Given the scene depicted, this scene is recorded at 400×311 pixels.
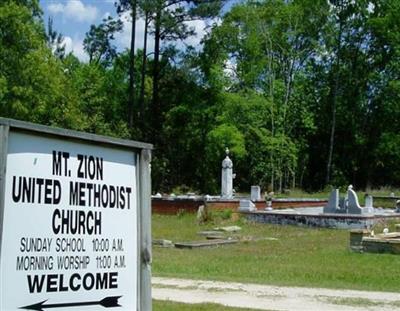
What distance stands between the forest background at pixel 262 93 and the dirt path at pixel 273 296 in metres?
32.5

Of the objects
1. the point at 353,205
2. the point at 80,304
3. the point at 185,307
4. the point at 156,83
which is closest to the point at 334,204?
the point at 353,205

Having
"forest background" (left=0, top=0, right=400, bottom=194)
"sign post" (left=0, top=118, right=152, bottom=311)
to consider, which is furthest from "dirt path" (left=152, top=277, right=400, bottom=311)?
"forest background" (left=0, top=0, right=400, bottom=194)

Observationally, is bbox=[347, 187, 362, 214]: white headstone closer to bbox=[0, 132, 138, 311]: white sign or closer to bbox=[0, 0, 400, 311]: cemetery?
bbox=[0, 0, 400, 311]: cemetery

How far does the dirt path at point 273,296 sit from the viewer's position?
367 inches

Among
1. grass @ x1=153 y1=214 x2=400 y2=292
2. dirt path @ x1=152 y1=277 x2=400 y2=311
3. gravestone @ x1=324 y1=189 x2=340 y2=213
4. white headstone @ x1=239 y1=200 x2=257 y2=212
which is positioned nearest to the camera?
dirt path @ x1=152 y1=277 x2=400 y2=311

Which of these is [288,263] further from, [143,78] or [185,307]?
[143,78]

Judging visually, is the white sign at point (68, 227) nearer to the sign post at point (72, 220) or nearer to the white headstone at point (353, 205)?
the sign post at point (72, 220)

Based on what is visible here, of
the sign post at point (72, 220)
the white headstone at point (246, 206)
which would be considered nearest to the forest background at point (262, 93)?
the white headstone at point (246, 206)

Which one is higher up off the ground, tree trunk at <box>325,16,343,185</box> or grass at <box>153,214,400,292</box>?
tree trunk at <box>325,16,343,185</box>

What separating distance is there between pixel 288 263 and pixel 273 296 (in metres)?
5.01

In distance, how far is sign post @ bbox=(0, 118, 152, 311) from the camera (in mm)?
3461

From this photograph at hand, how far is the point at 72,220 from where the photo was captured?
3697 mm

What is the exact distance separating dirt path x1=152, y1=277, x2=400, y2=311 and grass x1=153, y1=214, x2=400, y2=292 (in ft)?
2.71

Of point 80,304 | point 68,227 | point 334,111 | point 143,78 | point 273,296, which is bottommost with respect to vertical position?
point 273,296
